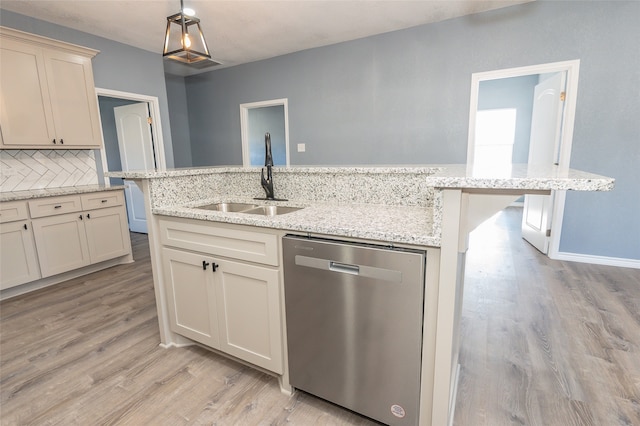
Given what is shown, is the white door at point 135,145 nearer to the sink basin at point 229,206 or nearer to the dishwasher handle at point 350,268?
the sink basin at point 229,206

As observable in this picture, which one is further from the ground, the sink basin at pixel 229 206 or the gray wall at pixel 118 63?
the gray wall at pixel 118 63

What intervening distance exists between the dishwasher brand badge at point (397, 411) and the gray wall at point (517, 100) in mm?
6645

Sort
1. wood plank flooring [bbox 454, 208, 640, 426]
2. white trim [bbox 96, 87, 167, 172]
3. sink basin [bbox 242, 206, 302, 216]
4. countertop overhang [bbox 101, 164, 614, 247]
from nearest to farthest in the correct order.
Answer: countertop overhang [bbox 101, 164, 614, 247]
wood plank flooring [bbox 454, 208, 640, 426]
sink basin [bbox 242, 206, 302, 216]
white trim [bbox 96, 87, 167, 172]

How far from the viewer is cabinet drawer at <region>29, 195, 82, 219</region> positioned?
2760mm

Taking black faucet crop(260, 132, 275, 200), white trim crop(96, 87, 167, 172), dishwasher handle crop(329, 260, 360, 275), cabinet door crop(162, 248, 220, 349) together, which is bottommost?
cabinet door crop(162, 248, 220, 349)

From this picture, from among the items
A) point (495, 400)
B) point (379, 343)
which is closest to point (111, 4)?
point (379, 343)

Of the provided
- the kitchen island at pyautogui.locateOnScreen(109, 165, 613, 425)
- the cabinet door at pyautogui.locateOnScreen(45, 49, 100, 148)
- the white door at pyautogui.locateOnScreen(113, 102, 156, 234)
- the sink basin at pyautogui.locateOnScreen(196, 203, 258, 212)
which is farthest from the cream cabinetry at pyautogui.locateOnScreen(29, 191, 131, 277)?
the sink basin at pyautogui.locateOnScreen(196, 203, 258, 212)

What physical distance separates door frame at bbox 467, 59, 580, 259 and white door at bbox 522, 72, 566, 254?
69 millimetres

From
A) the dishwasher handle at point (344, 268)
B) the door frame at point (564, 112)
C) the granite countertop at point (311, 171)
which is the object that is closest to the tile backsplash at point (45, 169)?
the granite countertop at point (311, 171)

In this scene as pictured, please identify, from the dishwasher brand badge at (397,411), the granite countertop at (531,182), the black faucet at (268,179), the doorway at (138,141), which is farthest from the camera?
the doorway at (138,141)

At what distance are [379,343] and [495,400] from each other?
2.55 feet

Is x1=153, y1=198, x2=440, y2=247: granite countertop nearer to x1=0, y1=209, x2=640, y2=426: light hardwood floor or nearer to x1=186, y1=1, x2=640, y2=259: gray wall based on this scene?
x1=0, y1=209, x2=640, y2=426: light hardwood floor

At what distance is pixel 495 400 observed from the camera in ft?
4.93

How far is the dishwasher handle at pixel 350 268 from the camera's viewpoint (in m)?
1.14
